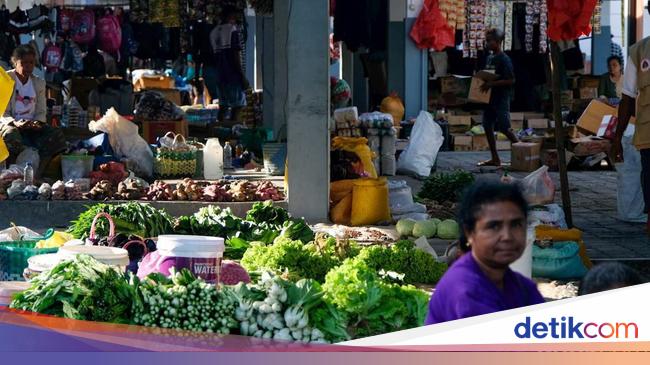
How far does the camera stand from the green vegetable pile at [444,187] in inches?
470

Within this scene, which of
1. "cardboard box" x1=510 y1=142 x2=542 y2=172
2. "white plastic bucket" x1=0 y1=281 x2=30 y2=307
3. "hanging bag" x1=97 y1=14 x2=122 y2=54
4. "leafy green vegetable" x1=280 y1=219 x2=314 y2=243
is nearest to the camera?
"white plastic bucket" x1=0 y1=281 x2=30 y2=307

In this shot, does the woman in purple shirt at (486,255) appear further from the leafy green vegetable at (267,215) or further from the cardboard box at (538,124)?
the cardboard box at (538,124)

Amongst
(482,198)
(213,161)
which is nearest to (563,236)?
(482,198)

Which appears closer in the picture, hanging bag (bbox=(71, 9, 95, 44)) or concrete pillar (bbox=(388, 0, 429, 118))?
concrete pillar (bbox=(388, 0, 429, 118))

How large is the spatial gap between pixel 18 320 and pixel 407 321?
1969 millimetres

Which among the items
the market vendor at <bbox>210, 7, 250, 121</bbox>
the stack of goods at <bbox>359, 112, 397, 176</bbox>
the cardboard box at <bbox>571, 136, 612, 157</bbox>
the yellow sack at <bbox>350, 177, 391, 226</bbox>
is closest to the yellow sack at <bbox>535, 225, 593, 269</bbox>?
the yellow sack at <bbox>350, 177, 391, 226</bbox>

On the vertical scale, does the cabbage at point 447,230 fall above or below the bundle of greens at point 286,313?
below

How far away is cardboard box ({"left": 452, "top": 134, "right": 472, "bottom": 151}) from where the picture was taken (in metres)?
20.1

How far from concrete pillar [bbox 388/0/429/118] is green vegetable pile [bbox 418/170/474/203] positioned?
706 centimetres

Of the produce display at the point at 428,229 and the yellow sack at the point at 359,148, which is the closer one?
the produce display at the point at 428,229

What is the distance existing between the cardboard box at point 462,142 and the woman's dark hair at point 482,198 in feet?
54.4

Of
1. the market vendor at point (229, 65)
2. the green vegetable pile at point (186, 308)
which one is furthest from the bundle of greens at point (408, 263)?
the market vendor at point (229, 65)

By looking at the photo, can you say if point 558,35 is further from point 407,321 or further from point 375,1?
point 375,1

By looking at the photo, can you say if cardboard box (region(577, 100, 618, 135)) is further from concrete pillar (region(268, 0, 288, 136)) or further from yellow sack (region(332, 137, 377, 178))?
yellow sack (region(332, 137, 377, 178))
